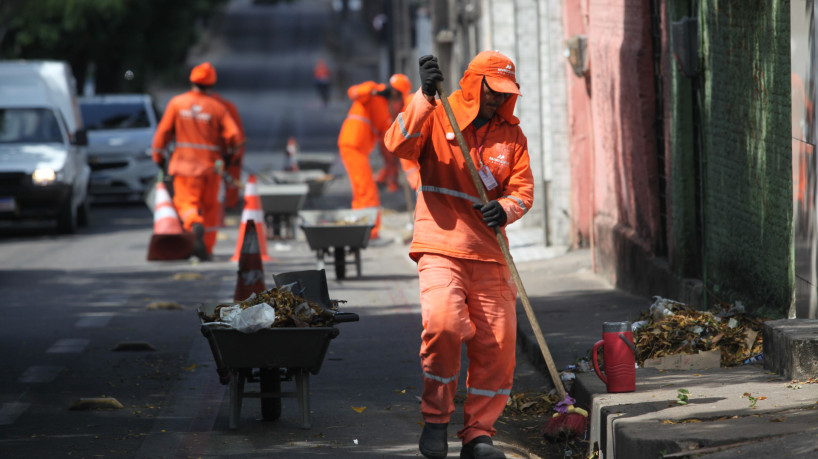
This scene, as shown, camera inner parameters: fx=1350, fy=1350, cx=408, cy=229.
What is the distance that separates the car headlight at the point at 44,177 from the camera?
741 inches

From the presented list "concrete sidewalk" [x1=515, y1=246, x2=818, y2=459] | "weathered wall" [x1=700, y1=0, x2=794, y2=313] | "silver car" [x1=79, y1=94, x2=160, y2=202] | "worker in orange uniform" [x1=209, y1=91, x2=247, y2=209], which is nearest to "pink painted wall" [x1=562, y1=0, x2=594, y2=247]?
"worker in orange uniform" [x1=209, y1=91, x2=247, y2=209]

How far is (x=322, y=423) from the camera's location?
727 cm

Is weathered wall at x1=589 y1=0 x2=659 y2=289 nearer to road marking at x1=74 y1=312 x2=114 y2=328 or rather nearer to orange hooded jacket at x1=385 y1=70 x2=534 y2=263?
road marking at x1=74 y1=312 x2=114 y2=328

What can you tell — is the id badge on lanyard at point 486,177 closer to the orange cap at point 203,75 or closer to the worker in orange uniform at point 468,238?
the worker in orange uniform at point 468,238

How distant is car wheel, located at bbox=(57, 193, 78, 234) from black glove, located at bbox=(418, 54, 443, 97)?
13.8 meters

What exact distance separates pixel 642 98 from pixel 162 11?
31.1 m

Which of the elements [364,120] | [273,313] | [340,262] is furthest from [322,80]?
[273,313]

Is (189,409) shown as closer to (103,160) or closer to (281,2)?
(103,160)

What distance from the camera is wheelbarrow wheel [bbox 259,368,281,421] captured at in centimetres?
708

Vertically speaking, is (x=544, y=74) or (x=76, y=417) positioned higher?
(x=544, y=74)

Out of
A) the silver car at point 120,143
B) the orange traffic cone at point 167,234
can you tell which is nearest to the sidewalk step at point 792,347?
the orange traffic cone at point 167,234

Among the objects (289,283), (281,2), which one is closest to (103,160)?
(289,283)

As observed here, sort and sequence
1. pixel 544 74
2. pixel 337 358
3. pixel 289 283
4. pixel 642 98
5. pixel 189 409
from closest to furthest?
1. pixel 289 283
2. pixel 189 409
3. pixel 337 358
4. pixel 642 98
5. pixel 544 74

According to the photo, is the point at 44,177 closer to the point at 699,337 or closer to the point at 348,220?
the point at 348,220
